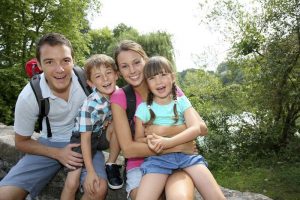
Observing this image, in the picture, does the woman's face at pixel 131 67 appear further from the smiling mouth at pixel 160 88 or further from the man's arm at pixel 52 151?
the man's arm at pixel 52 151

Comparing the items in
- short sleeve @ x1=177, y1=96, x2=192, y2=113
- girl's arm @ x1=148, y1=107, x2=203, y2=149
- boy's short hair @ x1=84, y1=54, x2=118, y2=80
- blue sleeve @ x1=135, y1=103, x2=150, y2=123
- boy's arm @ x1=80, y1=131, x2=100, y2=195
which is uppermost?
boy's short hair @ x1=84, y1=54, x2=118, y2=80

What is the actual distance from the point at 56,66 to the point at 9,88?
7.63 metres

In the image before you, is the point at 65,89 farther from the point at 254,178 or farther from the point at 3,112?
the point at 3,112

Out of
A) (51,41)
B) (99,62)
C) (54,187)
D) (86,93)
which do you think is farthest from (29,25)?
(99,62)

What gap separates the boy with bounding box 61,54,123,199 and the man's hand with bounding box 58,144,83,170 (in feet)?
0.10

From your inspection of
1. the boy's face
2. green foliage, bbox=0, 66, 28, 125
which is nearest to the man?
the boy's face

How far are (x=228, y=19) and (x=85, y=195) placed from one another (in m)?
8.21

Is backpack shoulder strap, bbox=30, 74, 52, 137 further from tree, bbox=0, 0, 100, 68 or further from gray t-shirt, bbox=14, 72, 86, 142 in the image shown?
tree, bbox=0, 0, 100, 68

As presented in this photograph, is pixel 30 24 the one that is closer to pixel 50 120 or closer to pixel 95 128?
pixel 50 120

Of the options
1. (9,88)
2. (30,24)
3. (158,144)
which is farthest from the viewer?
(30,24)

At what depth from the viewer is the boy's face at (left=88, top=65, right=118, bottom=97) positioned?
2.83 m

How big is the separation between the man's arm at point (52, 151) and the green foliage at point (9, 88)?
23.3 ft

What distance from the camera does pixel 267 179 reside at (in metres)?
8.12

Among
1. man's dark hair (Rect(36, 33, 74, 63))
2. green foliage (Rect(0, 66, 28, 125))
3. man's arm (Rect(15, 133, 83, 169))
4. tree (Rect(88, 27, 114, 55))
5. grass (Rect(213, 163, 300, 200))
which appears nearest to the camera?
man's arm (Rect(15, 133, 83, 169))
